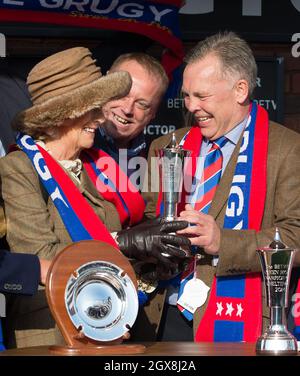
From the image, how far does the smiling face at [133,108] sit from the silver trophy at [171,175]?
0.90 metres

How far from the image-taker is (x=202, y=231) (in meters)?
4.51

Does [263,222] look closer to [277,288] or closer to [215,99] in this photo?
[215,99]

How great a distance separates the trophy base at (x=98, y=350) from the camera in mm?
3611

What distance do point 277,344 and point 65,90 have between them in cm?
134

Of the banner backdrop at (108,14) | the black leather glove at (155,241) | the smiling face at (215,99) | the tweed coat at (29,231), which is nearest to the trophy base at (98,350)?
the tweed coat at (29,231)

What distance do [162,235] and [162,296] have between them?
0.50 m

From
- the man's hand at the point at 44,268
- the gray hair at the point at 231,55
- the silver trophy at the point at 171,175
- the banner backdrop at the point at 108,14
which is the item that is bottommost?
the man's hand at the point at 44,268

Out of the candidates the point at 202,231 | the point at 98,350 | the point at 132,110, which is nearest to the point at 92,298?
the point at 98,350

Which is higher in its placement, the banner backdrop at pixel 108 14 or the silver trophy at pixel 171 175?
the banner backdrop at pixel 108 14

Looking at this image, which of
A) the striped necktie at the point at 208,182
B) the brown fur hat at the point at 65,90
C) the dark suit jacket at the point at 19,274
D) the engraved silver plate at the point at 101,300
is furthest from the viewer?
the striped necktie at the point at 208,182

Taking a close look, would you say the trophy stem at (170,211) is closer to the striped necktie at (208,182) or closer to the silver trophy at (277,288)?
the striped necktie at (208,182)

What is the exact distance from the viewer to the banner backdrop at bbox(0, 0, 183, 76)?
571 cm

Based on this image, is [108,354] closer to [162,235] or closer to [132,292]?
[132,292]

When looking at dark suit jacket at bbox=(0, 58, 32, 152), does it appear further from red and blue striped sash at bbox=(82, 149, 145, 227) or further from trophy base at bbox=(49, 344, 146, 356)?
trophy base at bbox=(49, 344, 146, 356)
